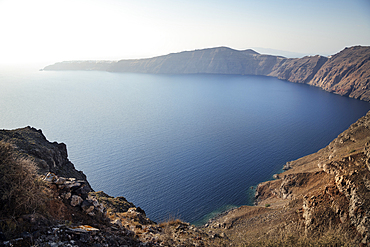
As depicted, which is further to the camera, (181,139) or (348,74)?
(348,74)

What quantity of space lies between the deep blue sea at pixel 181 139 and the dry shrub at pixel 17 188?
97.5ft

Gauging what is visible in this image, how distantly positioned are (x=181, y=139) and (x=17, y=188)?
5931 cm

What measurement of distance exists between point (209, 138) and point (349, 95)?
129m

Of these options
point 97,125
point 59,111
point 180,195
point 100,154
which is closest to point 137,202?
point 180,195

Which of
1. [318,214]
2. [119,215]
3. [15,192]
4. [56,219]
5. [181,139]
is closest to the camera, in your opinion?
[15,192]

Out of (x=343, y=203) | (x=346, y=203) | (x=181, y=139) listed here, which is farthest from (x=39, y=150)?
(x=181, y=139)

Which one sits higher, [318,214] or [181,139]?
[318,214]

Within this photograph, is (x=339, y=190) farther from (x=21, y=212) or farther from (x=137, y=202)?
(x=137, y=202)

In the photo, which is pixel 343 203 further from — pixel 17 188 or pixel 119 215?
pixel 17 188

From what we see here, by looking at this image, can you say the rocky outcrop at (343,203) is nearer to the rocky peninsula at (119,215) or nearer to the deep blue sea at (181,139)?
the rocky peninsula at (119,215)

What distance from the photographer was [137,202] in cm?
3950

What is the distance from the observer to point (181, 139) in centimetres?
6794

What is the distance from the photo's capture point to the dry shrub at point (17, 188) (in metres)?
8.49

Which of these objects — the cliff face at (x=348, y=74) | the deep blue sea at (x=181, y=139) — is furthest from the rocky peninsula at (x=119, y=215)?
the cliff face at (x=348, y=74)
